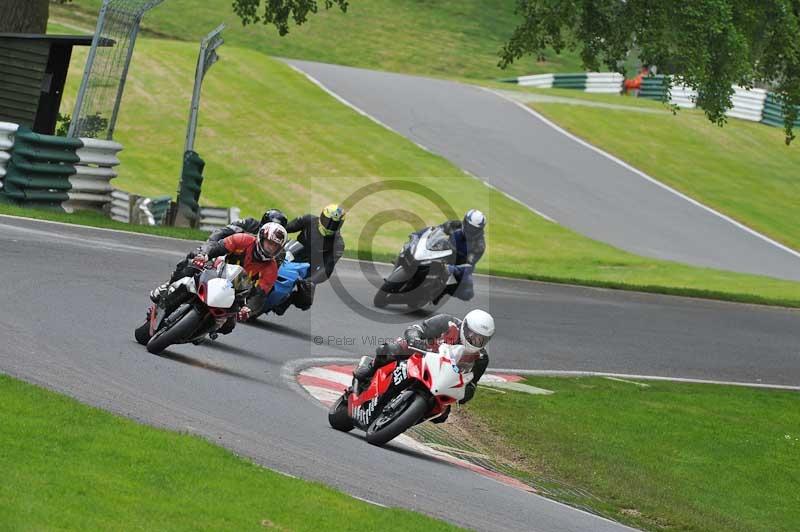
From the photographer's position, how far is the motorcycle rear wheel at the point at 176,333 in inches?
466

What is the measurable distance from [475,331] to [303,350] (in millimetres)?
5022

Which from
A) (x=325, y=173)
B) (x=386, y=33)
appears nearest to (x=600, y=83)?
(x=386, y=33)

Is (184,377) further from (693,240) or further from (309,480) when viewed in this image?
(693,240)

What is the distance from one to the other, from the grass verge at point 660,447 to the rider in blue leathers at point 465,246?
7.99 feet

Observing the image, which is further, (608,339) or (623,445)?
(608,339)

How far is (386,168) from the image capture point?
35.0 meters

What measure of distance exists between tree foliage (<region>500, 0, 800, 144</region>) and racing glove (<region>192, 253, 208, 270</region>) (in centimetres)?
1393

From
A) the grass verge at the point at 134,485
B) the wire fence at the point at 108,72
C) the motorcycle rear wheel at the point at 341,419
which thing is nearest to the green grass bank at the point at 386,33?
the wire fence at the point at 108,72

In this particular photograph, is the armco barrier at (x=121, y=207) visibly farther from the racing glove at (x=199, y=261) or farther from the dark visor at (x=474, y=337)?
the dark visor at (x=474, y=337)

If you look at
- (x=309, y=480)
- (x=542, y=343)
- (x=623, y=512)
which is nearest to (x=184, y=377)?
(x=309, y=480)

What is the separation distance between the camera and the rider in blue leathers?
17.9 m

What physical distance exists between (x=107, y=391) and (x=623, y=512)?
4.18 meters

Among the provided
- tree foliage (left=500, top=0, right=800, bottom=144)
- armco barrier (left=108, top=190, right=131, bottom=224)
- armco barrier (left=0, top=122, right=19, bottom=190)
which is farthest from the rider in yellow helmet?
tree foliage (left=500, top=0, right=800, bottom=144)

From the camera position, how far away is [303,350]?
586 inches
